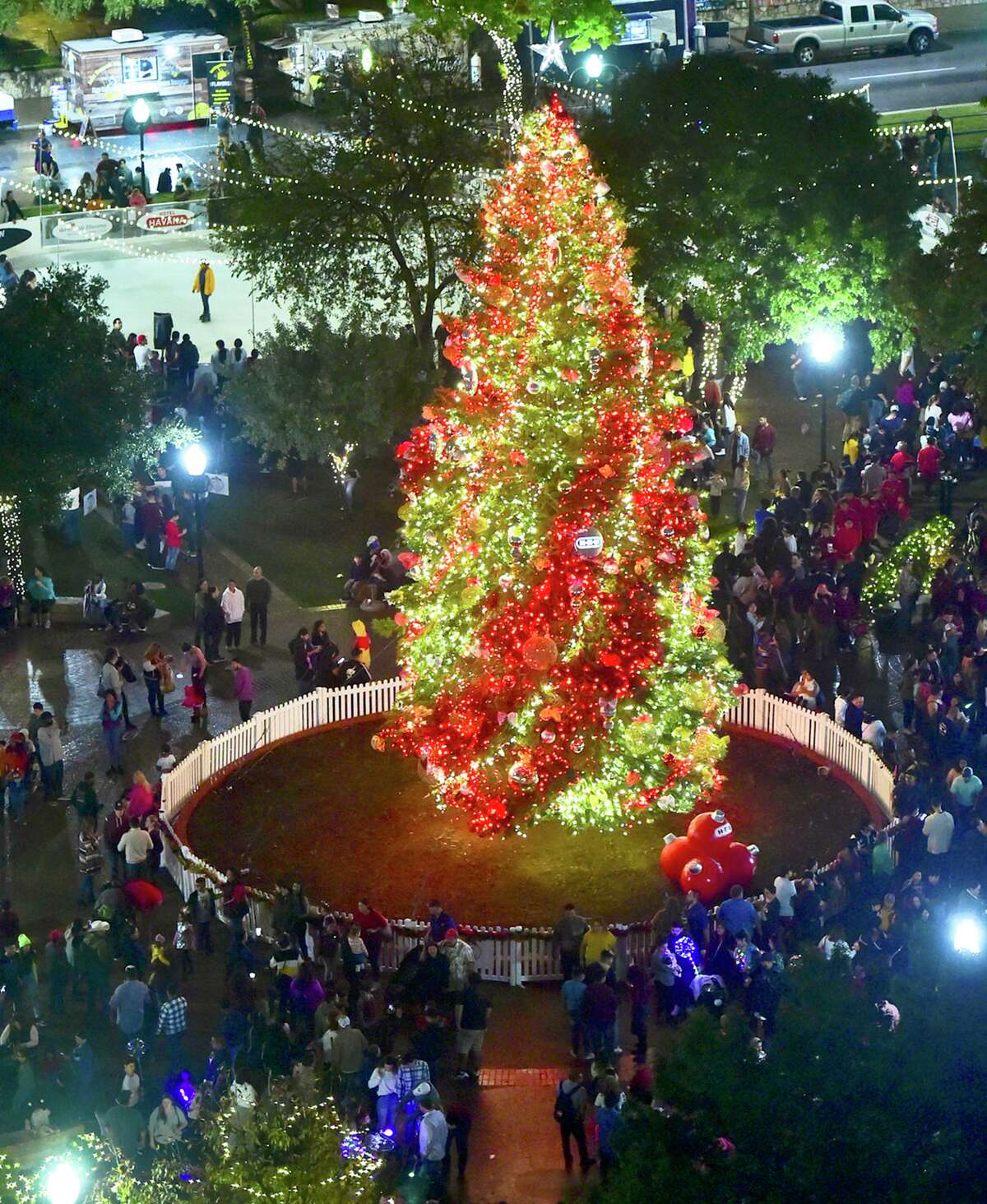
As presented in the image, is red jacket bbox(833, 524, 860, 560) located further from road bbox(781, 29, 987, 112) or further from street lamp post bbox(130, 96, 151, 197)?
street lamp post bbox(130, 96, 151, 197)

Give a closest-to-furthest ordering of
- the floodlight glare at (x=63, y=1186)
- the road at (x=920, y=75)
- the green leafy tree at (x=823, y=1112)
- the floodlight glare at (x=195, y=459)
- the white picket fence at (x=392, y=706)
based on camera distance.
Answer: the green leafy tree at (x=823, y=1112) → the floodlight glare at (x=63, y=1186) → the white picket fence at (x=392, y=706) → the floodlight glare at (x=195, y=459) → the road at (x=920, y=75)

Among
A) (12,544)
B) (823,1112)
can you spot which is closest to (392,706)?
(12,544)

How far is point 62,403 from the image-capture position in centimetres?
3166

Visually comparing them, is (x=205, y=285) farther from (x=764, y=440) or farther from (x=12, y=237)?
(x=764, y=440)

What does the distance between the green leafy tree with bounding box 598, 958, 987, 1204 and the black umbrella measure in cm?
3826

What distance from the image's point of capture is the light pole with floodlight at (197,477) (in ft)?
102

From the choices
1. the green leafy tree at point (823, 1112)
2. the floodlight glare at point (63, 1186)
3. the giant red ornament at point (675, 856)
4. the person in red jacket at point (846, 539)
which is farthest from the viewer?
the person in red jacket at point (846, 539)

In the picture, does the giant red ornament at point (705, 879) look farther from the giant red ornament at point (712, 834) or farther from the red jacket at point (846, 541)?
the red jacket at point (846, 541)

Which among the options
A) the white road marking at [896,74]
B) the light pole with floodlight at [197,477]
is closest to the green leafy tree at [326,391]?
the light pole with floodlight at [197,477]

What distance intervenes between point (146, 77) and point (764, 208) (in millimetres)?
23488

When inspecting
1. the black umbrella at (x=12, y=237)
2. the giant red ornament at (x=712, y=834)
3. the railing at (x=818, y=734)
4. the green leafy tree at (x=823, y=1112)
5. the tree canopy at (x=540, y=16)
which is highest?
the tree canopy at (x=540, y=16)

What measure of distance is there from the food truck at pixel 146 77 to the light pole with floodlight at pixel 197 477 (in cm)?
2549

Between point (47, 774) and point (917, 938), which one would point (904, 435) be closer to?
point (47, 774)

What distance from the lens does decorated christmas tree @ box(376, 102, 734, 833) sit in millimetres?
23094
